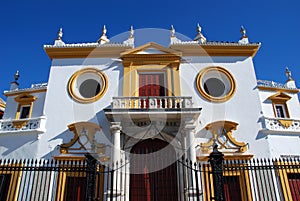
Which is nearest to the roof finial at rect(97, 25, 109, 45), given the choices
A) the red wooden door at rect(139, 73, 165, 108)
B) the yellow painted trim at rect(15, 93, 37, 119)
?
the red wooden door at rect(139, 73, 165, 108)

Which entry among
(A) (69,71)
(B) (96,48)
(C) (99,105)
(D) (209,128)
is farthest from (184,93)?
(A) (69,71)

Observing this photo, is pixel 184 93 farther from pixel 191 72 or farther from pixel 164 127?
pixel 164 127

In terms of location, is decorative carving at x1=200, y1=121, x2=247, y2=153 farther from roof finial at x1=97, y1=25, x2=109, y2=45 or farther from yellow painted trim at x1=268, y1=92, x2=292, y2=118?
roof finial at x1=97, y1=25, x2=109, y2=45

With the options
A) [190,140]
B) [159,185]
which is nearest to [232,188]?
[190,140]

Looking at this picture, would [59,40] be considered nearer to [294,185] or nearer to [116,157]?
[116,157]

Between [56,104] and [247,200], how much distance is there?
35.2 feet

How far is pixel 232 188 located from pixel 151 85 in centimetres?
672

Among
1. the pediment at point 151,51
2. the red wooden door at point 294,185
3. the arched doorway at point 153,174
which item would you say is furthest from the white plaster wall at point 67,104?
the red wooden door at point 294,185

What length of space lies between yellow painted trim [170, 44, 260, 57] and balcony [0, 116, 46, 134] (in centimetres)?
844

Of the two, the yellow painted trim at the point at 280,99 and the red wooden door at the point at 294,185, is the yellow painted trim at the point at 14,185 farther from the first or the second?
the yellow painted trim at the point at 280,99

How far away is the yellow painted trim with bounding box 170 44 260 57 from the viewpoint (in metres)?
15.6

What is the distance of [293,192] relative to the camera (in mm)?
12406

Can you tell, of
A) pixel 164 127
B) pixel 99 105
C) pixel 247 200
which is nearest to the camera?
pixel 247 200

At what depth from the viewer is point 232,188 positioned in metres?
12.5
